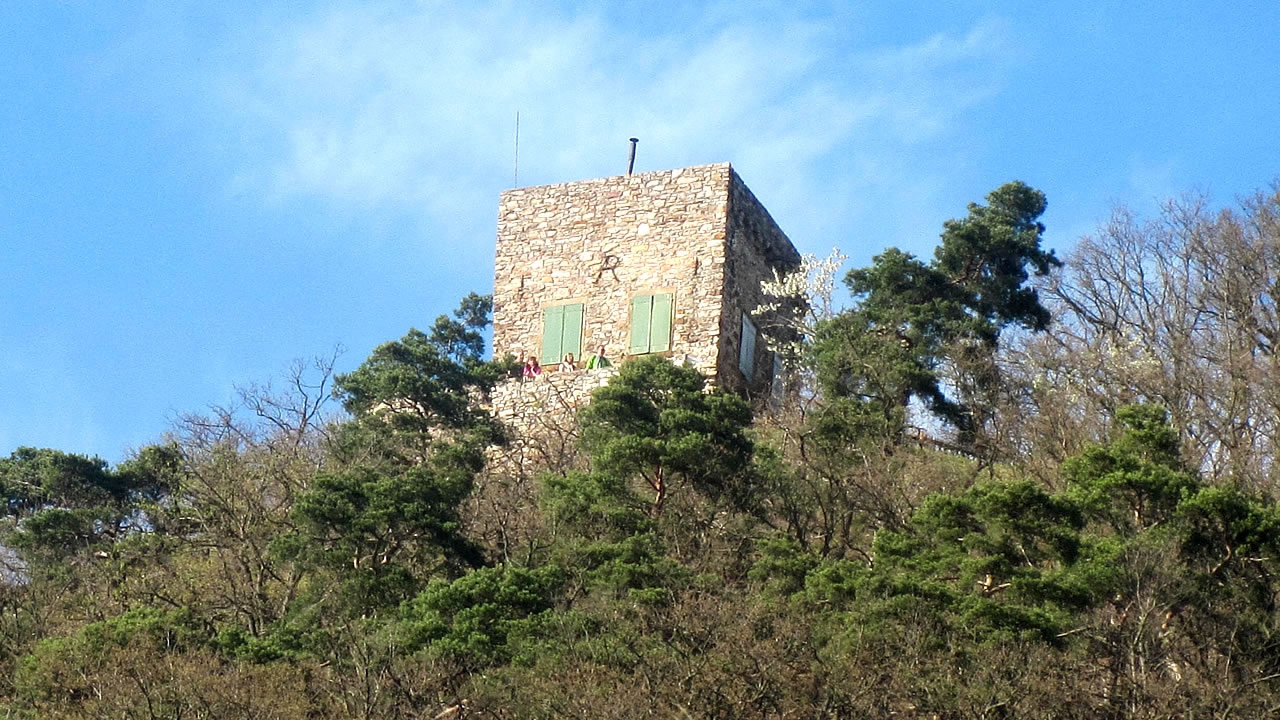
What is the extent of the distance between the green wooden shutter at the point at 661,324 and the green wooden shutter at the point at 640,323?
2.8 inches

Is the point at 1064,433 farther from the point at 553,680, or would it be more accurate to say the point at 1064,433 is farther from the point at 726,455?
the point at 553,680

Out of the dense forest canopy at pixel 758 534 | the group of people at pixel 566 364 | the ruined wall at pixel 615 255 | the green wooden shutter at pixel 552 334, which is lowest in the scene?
the dense forest canopy at pixel 758 534

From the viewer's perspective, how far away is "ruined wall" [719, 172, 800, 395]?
28156 millimetres

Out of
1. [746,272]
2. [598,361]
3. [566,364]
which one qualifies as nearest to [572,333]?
[566,364]

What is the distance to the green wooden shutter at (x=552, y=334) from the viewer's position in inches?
1125

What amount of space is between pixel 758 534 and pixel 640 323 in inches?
315

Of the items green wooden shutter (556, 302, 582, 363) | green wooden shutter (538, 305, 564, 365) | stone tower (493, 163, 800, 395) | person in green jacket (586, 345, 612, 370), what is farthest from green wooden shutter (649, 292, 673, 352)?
green wooden shutter (538, 305, 564, 365)

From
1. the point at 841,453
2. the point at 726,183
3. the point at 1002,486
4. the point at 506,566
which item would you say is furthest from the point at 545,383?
the point at 1002,486

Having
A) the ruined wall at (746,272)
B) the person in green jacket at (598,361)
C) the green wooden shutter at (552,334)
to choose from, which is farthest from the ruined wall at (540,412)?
the ruined wall at (746,272)

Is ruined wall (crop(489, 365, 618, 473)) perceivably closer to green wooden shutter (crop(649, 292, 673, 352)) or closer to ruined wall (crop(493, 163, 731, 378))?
green wooden shutter (crop(649, 292, 673, 352))

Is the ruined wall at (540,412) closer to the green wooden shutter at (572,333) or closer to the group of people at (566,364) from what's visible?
the group of people at (566,364)

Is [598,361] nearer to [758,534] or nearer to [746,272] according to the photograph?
[746,272]

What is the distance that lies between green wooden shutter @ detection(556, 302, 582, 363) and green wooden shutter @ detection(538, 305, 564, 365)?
2.3 inches

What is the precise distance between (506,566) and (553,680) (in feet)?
8.45
